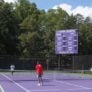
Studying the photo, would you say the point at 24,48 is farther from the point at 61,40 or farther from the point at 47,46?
the point at 61,40

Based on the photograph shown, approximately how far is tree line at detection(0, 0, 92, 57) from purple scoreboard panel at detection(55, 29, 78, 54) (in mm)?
17613

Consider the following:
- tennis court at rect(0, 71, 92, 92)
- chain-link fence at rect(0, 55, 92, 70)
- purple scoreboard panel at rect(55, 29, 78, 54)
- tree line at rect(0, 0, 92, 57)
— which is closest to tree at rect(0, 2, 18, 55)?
tree line at rect(0, 0, 92, 57)

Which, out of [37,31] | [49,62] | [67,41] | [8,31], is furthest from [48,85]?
[8,31]

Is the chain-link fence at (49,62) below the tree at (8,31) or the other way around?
below

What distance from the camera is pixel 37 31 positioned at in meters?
77.4

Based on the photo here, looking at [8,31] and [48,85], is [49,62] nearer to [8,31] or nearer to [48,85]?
[8,31]

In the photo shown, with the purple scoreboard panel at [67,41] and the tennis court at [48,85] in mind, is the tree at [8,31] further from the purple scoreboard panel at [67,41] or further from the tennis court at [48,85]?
the tennis court at [48,85]

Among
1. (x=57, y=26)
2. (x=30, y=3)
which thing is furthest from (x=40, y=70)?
(x=30, y=3)

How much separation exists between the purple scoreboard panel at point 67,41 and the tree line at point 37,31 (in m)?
17.6

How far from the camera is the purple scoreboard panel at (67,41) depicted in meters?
52.5

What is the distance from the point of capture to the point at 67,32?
175 ft

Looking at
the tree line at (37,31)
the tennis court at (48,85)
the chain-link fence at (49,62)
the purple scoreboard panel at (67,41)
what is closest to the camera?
the tennis court at (48,85)

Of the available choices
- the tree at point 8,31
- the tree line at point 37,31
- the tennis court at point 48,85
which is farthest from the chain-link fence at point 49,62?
the tennis court at point 48,85

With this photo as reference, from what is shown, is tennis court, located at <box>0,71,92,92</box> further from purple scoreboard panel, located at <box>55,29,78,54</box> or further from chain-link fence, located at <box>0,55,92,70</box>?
chain-link fence, located at <box>0,55,92,70</box>
